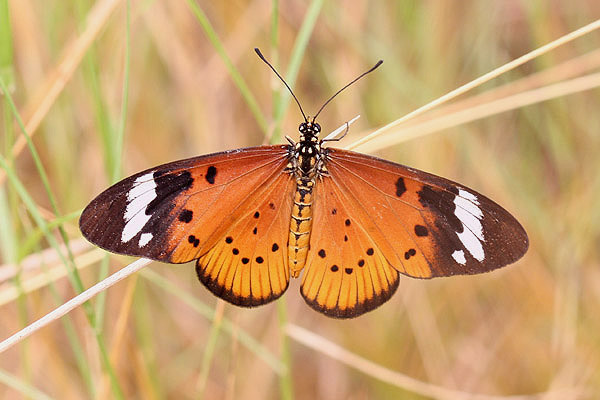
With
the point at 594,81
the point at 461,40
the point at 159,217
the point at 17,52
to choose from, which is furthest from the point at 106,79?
the point at 594,81

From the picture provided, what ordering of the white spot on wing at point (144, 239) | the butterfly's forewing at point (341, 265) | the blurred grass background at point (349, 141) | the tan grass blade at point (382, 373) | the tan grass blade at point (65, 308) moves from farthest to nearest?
the blurred grass background at point (349, 141), the tan grass blade at point (382, 373), the butterfly's forewing at point (341, 265), the white spot on wing at point (144, 239), the tan grass blade at point (65, 308)

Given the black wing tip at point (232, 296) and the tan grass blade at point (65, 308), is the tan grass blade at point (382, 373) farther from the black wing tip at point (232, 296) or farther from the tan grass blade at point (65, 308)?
the tan grass blade at point (65, 308)

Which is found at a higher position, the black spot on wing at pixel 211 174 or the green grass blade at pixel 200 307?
the black spot on wing at pixel 211 174

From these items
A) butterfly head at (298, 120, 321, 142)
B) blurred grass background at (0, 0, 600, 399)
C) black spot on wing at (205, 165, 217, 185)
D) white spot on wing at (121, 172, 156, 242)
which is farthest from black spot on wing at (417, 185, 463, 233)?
blurred grass background at (0, 0, 600, 399)

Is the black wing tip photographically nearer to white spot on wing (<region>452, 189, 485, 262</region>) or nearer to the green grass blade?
the green grass blade

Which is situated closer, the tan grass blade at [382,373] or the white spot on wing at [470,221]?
the white spot on wing at [470,221]

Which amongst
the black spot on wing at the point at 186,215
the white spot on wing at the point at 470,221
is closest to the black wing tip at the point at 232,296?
the black spot on wing at the point at 186,215

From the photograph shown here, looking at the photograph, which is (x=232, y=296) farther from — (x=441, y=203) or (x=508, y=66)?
(x=508, y=66)

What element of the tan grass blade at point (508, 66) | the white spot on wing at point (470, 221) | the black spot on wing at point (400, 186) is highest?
the tan grass blade at point (508, 66)

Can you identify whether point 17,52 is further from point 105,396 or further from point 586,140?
point 586,140
